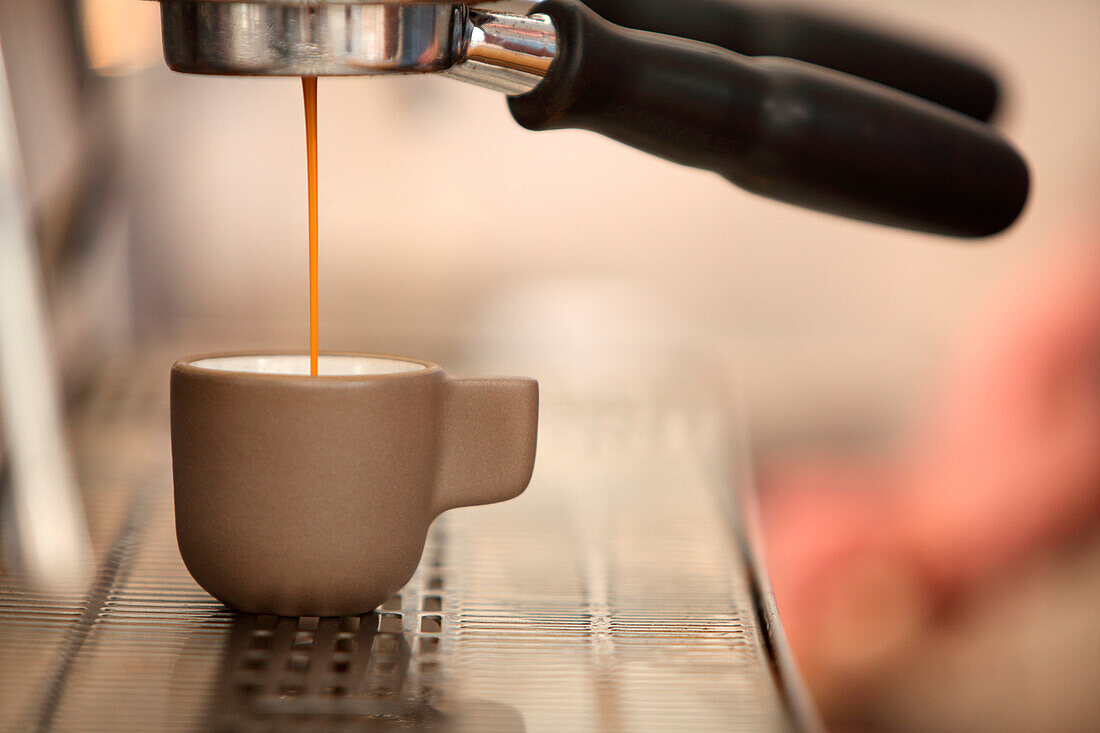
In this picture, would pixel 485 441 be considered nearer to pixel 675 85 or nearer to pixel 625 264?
pixel 675 85

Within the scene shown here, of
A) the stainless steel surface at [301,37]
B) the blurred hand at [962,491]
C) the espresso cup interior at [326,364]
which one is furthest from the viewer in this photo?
the blurred hand at [962,491]

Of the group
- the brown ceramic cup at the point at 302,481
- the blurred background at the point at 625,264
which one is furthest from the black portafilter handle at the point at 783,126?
the blurred background at the point at 625,264

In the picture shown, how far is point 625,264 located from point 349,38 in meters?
0.53

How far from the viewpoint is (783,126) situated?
1.19 feet

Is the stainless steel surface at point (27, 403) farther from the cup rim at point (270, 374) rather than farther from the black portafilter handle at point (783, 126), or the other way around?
the black portafilter handle at point (783, 126)

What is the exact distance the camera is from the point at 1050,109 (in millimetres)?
818

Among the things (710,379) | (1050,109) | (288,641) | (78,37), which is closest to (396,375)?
(288,641)

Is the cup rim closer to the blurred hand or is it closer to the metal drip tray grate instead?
the metal drip tray grate

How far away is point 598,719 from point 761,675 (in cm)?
6

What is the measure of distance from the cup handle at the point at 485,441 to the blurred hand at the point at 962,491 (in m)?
0.39

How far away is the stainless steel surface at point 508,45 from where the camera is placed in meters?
0.34

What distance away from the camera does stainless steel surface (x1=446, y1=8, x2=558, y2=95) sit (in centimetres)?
34

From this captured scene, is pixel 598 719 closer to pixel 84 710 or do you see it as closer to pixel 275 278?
pixel 84 710

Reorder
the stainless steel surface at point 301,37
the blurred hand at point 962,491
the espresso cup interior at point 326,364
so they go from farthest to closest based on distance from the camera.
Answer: the blurred hand at point 962,491, the espresso cup interior at point 326,364, the stainless steel surface at point 301,37
